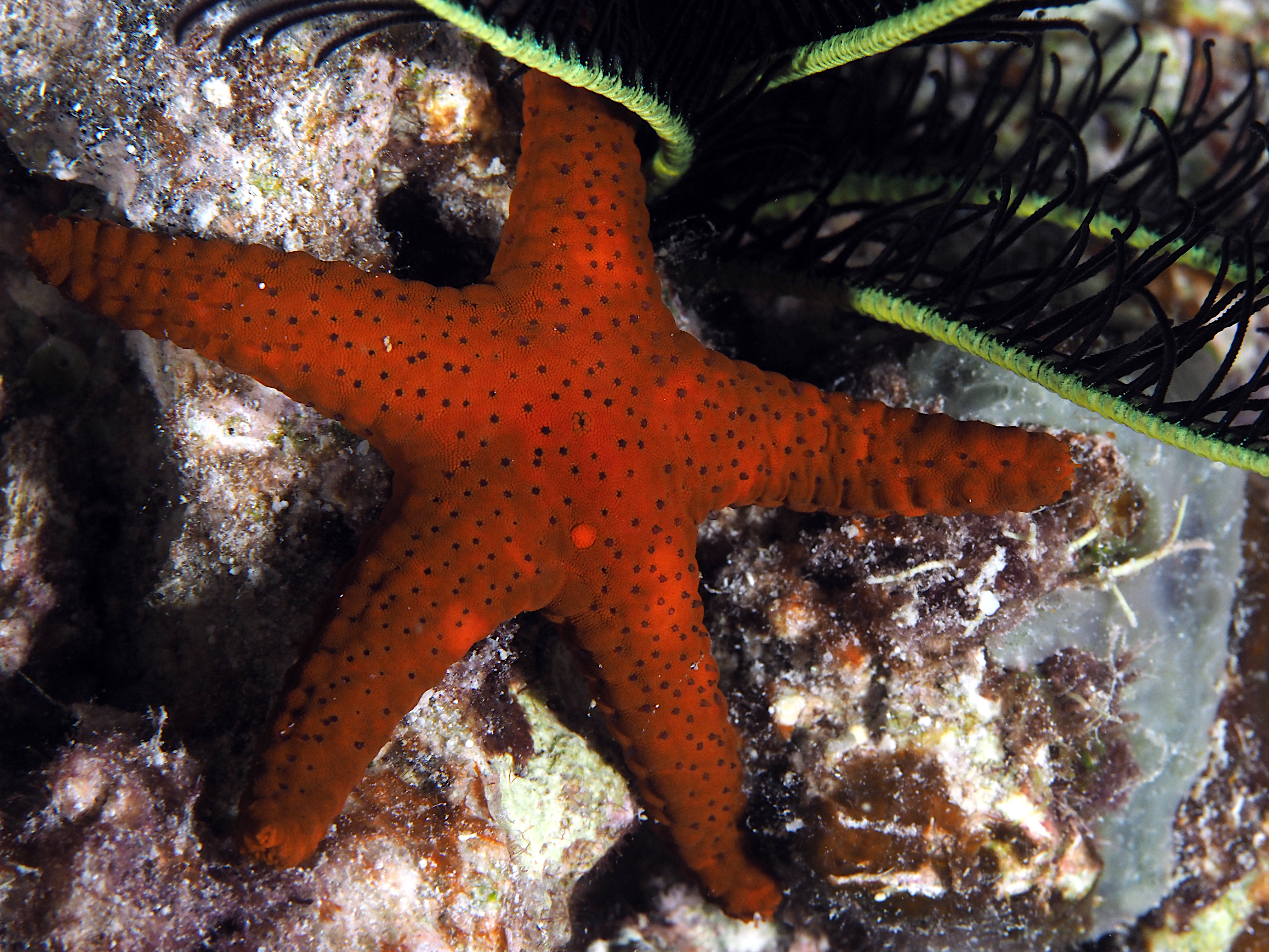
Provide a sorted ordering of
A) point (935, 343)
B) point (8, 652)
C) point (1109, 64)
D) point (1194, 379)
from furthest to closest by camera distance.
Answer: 1. point (1109, 64)
2. point (1194, 379)
3. point (935, 343)
4. point (8, 652)

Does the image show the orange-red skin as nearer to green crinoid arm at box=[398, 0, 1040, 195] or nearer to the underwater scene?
the underwater scene

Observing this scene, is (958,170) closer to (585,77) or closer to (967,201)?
(967,201)

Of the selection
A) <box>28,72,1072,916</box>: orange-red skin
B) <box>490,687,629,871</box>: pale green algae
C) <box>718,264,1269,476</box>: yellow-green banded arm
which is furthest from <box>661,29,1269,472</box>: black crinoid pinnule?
<box>490,687,629,871</box>: pale green algae

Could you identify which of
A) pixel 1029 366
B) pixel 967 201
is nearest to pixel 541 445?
pixel 1029 366

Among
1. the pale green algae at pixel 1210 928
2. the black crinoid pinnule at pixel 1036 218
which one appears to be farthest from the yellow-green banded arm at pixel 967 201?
the pale green algae at pixel 1210 928

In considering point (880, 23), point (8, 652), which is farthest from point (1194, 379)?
point (8, 652)

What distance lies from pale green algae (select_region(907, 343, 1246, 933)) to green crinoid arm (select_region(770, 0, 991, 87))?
5.11 ft

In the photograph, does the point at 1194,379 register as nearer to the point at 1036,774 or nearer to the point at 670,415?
the point at 1036,774

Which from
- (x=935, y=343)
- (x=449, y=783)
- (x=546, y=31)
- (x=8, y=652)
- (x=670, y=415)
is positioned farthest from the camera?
(x=935, y=343)

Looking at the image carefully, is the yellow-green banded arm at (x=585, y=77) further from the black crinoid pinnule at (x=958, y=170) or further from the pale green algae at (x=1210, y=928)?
the pale green algae at (x=1210, y=928)

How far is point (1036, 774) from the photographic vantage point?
4.02 metres

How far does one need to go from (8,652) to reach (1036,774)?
5141mm

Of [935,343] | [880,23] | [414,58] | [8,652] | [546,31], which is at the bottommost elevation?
[8,652]

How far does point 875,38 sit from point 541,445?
72.3 inches
